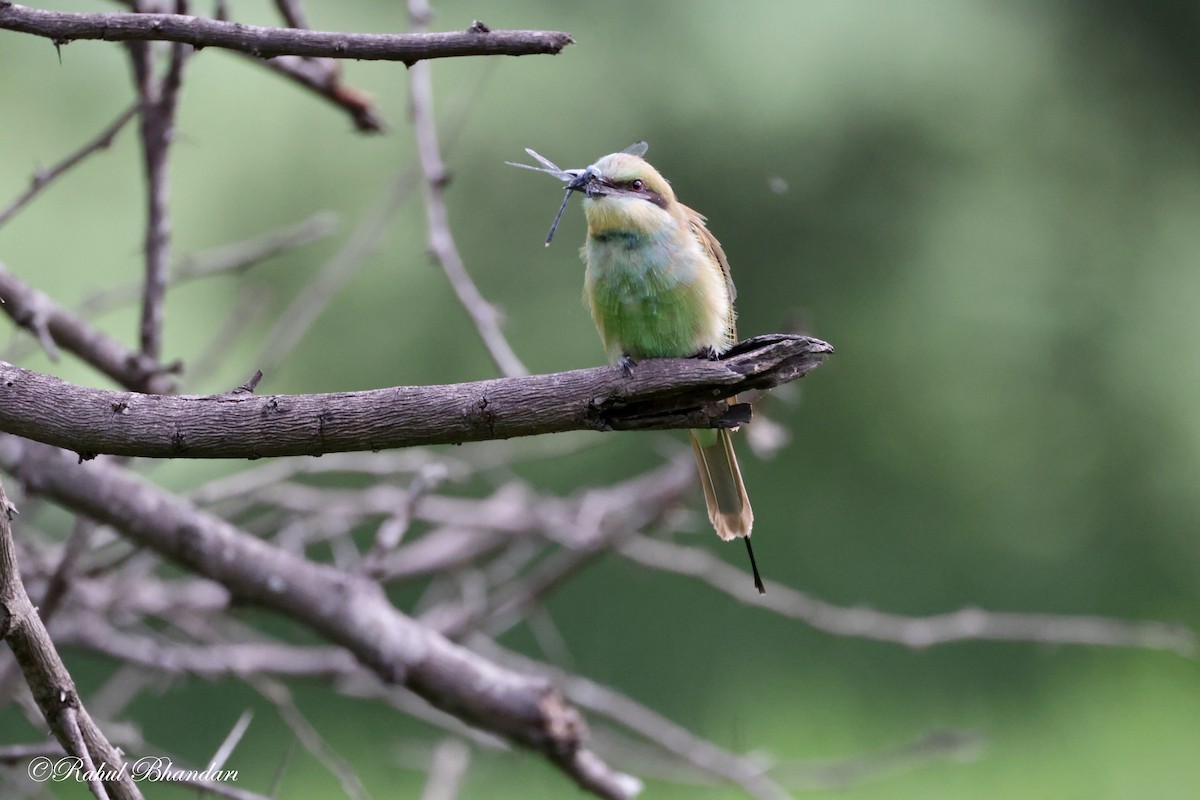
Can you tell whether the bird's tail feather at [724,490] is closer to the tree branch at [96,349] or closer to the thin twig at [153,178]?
the tree branch at [96,349]

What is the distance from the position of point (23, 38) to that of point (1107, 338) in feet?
12.4

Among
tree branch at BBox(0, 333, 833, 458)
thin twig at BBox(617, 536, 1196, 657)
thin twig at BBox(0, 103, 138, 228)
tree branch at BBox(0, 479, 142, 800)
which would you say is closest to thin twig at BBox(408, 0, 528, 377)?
thin twig at BBox(0, 103, 138, 228)

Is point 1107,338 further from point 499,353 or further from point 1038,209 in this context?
point 499,353

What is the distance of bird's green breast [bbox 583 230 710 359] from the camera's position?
5.13 ft

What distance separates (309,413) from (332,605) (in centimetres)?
99

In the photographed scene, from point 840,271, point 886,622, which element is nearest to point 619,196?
point 886,622

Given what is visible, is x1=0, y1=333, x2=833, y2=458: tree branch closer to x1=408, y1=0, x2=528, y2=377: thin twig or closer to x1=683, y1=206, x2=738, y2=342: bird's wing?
x1=683, y1=206, x2=738, y2=342: bird's wing

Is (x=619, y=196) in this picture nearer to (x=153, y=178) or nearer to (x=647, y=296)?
(x=647, y=296)

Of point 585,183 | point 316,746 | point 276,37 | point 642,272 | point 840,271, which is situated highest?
point 276,37

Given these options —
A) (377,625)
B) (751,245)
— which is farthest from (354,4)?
(377,625)

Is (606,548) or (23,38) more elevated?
(23,38)

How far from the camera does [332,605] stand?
2016 millimetres

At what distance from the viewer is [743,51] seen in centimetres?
398

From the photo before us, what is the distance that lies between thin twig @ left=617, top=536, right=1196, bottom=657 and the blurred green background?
0.73m
